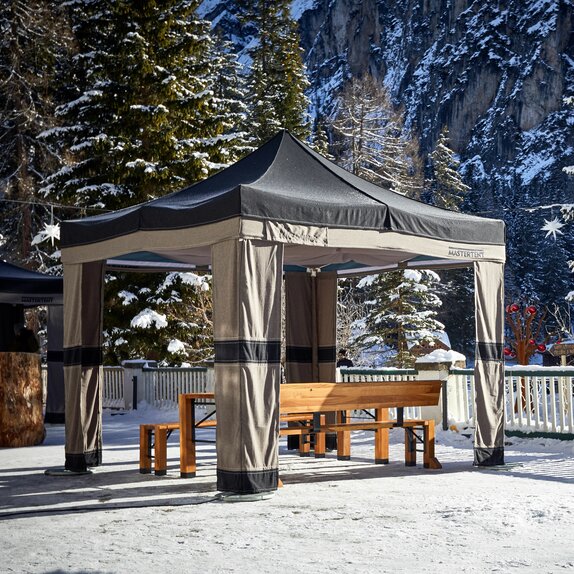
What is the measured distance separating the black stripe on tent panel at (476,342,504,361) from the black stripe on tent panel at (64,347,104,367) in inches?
168

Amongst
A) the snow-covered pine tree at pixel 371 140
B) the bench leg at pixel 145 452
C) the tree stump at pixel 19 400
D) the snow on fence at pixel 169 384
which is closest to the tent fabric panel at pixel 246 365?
the bench leg at pixel 145 452

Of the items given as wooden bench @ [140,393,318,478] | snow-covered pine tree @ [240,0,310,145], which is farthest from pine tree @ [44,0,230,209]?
wooden bench @ [140,393,318,478]

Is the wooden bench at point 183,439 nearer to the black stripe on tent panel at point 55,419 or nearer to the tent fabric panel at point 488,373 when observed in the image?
the tent fabric panel at point 488,373

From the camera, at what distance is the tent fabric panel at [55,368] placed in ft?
66.7

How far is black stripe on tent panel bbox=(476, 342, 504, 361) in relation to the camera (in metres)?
11.1

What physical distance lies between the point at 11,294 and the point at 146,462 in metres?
8.24

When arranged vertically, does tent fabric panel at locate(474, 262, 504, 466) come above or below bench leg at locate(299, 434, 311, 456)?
above

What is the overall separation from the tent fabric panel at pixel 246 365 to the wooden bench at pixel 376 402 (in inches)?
33.0

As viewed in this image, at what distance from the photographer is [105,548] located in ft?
21.7

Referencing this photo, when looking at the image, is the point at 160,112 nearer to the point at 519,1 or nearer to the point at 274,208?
the point at 274,208

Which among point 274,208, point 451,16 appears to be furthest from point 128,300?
point 451,16

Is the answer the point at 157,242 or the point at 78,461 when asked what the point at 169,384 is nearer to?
the point at 78,461

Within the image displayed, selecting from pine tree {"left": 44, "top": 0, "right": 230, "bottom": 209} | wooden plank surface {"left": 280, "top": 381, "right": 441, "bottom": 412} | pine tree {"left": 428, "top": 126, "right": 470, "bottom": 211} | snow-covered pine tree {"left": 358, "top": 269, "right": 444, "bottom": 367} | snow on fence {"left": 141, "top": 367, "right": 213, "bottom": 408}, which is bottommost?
wooden plank surface {"left": 280, "top": 381, "right": 441, "bottom": 412}

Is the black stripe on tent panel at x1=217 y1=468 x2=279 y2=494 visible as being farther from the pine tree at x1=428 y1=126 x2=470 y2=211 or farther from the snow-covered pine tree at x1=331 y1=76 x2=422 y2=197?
the pine tree at x1=428 y1=126 x2=470 y2=211
